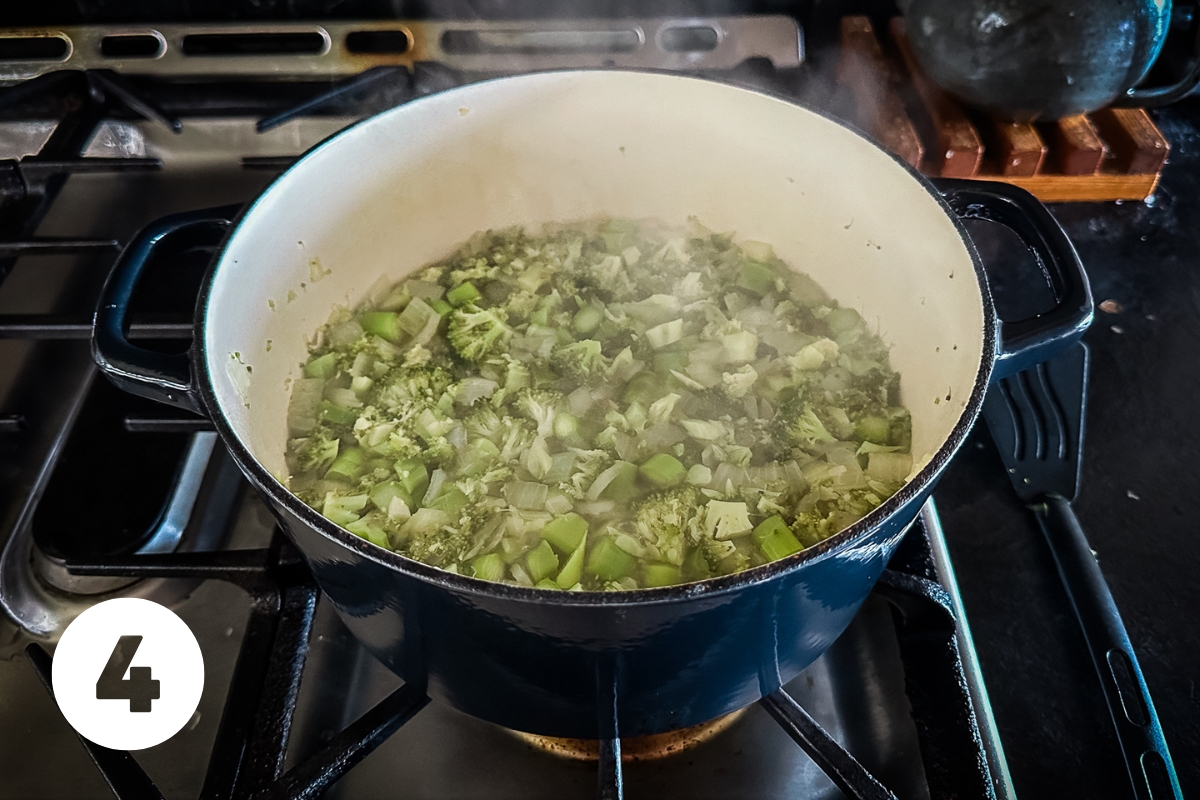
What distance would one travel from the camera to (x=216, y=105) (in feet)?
5.18

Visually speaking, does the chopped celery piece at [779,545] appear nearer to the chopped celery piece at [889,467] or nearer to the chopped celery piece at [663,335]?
the chopped celery piece at [889,467]

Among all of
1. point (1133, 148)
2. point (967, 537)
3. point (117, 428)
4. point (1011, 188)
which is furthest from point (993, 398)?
point (117, 428)

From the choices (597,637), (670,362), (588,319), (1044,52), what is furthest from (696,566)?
(1044,52)

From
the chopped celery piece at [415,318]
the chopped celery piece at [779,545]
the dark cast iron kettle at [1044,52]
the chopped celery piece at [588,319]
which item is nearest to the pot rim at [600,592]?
the chopped celery piece at [779,545]

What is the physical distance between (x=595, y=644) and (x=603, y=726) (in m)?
0.19

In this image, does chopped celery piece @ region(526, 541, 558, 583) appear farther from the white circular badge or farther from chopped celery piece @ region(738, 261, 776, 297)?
chopped celery piece @ region(738, 261, 776, 297)

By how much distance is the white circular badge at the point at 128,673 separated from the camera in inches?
38.2

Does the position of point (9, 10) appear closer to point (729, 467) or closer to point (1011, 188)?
point (729, 467)

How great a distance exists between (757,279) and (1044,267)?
458 millimetres

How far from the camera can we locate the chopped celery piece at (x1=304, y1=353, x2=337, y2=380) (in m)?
1.22

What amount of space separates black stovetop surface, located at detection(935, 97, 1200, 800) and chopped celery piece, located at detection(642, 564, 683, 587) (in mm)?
443

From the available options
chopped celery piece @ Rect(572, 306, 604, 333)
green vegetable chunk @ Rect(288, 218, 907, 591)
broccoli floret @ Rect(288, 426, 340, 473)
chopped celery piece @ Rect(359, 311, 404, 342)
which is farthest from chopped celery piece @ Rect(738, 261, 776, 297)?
broccoli floret @ Rect(288, 426, 340, 473)

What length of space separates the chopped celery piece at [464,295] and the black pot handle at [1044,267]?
706 mm

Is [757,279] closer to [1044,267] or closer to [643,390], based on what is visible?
[643,390]
